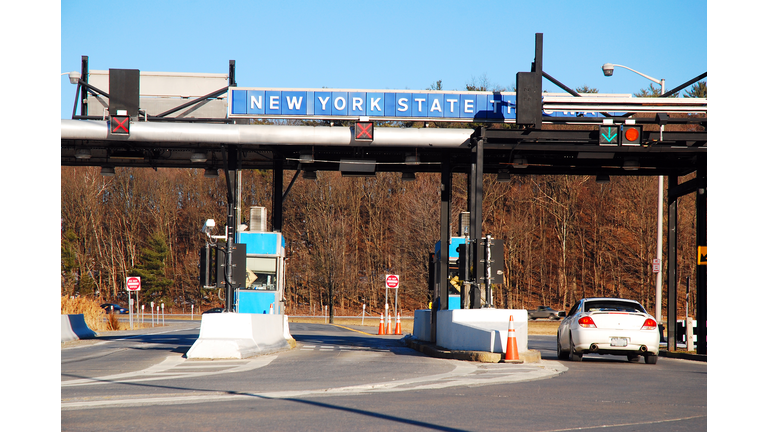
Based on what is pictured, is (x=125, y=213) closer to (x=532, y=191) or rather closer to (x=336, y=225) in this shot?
(x=336, y=225)

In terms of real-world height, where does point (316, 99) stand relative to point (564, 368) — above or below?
above

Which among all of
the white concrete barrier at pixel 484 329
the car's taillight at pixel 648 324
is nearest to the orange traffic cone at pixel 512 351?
the white concrete barrier at pixel 484 329

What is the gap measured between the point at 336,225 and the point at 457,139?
1801 inches

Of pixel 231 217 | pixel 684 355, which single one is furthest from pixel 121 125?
pixel 684 355

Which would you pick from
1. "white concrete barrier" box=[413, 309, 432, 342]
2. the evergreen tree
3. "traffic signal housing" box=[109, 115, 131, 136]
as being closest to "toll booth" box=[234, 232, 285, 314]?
"traffic signal housing" box=[109, 115, 131, 136]

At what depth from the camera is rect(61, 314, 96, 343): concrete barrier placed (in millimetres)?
25700

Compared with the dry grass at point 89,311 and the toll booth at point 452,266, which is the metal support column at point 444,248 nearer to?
the toll booth at point 452,266

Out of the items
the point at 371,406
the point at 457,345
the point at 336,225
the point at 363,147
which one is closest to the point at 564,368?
the point at 457,345

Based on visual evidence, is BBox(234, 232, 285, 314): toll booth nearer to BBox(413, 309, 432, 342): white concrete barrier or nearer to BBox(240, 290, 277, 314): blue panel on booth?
BBox(240, 290, 277, 314): blue panel on booth

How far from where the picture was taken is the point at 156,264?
71875 millimetres

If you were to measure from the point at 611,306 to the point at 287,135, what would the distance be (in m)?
9.10

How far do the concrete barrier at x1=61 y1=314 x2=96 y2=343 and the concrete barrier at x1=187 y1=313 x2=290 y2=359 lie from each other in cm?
979

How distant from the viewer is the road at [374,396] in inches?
295

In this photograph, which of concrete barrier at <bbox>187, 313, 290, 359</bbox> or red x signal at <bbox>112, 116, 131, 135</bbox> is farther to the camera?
red x signal at <bbox>112, 116, 131, 135</bbox>
